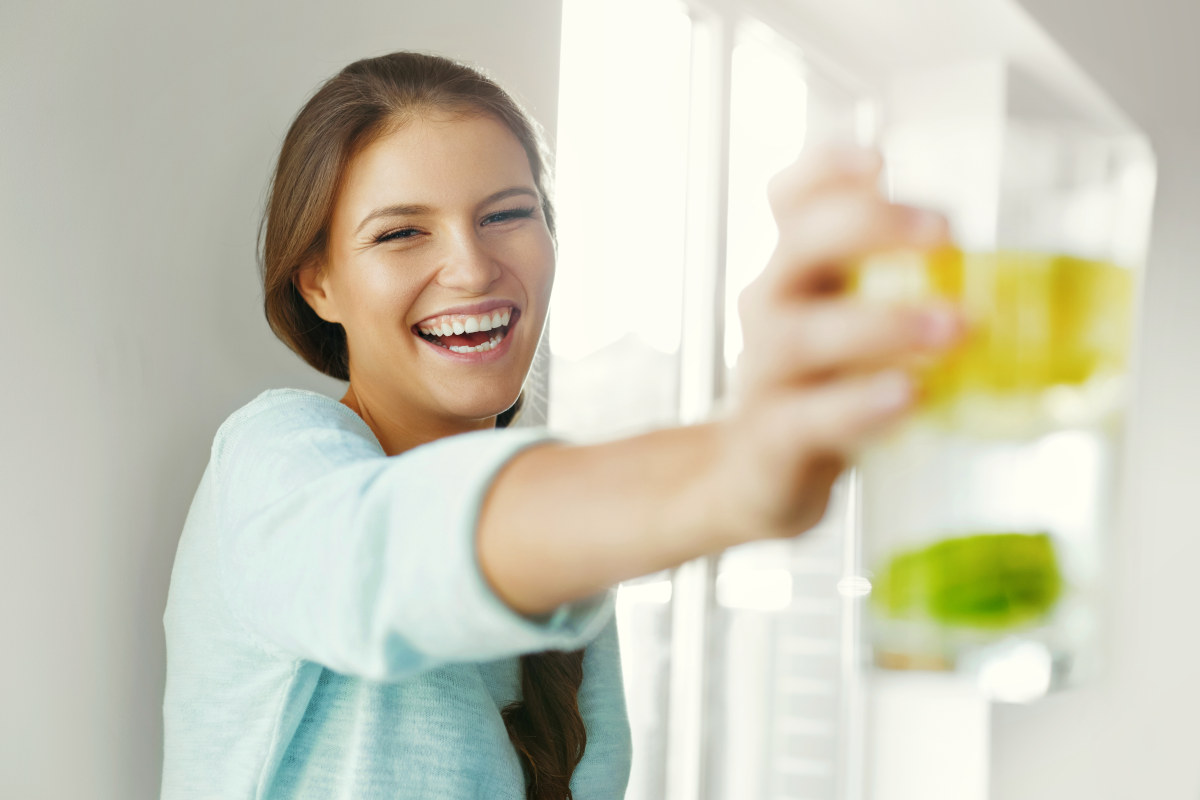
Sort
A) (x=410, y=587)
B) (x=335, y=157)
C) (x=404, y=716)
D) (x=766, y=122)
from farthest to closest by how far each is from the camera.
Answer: (x=766, y=122)
(x=335, y=157)
(x=404, y=716)
(x=410, y=587)

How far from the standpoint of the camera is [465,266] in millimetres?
905

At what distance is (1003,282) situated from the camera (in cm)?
31

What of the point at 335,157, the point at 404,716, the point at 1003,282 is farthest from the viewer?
the point at 335,157

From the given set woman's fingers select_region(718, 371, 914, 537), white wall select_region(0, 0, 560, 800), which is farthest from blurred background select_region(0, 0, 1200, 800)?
woman's fingers select_region(718, 371, 914, 537)

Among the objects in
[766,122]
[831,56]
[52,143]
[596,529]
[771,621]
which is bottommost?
[771,621]

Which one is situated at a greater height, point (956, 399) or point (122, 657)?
point (956, 399)

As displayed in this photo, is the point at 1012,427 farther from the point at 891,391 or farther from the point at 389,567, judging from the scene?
the point at 389,567

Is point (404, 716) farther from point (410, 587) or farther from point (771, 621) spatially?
point (771, 621)

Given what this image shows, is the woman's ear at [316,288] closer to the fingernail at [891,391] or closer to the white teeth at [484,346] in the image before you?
the white teeth at [484,346]

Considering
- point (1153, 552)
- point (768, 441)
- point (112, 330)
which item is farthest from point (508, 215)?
point (1153, 552)

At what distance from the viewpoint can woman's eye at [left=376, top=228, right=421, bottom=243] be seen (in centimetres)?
89

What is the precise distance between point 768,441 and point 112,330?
74 cm

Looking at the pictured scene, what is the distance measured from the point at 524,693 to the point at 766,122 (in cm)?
206

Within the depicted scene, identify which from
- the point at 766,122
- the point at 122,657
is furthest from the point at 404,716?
the point at 766,122
